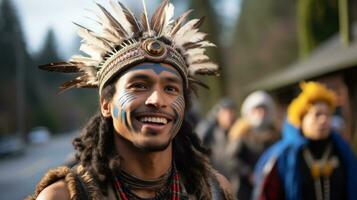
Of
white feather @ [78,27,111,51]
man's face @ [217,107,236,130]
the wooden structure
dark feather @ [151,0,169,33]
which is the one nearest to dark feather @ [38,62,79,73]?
white feather @ [78,27,111,51]

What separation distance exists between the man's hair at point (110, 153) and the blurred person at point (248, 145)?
4113mm

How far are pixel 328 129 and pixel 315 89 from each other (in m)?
0.35

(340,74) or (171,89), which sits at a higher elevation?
(171,89)

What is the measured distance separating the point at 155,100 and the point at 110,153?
1.15 feet

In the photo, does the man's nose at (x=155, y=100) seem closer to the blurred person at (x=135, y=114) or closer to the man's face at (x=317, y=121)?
the blurred person at (x=135, y=114)

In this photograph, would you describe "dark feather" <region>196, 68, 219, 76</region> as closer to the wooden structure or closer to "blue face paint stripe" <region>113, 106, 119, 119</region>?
"blue face paint stripe" <region>113, 106, 119, 119</region>

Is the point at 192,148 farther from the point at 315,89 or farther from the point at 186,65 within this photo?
the point at 315,89

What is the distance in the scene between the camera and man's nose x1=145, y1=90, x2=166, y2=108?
8.62 feet

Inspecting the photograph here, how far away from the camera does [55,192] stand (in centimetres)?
255

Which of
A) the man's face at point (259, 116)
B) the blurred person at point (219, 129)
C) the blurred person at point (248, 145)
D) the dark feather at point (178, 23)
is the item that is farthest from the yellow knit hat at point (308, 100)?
the blurred person at point (219, 129)

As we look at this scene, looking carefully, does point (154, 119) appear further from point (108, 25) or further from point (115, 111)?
point (108, 25)

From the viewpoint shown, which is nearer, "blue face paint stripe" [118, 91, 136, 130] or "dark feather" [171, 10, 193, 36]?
"blue face paint stripe" [118, 91, 136, 130]

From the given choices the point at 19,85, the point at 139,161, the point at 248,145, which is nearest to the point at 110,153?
the point at 139,161

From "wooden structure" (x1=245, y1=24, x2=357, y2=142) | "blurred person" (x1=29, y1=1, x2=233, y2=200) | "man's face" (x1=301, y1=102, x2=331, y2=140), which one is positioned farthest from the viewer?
"wooden structure" (x1=245, y1=24, x2=357, y2=142)
